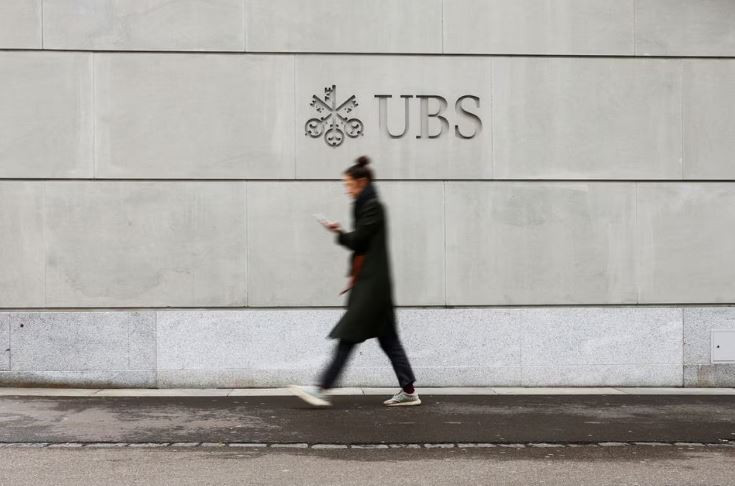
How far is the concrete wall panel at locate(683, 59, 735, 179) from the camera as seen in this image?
Result: 8766 mm

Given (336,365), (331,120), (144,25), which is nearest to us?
(336,365)

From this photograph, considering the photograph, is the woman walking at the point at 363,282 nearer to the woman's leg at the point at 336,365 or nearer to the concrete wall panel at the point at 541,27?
the woman's leg at the point at 336,365

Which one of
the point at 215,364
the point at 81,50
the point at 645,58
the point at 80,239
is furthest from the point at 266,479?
the point at 645,58

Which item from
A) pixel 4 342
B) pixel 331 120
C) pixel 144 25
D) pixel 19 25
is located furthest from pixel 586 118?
pixel 4 342

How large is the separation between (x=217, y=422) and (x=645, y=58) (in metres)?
5.64

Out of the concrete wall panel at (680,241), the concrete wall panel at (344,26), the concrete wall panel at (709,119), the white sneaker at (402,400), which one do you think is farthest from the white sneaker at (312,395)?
the concrete wall panel at (709,119)

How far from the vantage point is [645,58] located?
345 inches

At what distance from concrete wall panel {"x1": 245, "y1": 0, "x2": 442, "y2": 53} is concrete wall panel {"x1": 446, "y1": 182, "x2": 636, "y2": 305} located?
1555 mm

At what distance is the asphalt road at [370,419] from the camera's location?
6.03 metres

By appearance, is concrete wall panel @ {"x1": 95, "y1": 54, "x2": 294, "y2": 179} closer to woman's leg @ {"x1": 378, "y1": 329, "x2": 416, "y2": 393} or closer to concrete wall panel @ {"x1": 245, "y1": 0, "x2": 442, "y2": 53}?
concrete wall panel @ {"x1": 245, "y1": 0, "x2": 442, "y2": 53}

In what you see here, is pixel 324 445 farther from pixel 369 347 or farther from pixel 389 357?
pixel 369 347

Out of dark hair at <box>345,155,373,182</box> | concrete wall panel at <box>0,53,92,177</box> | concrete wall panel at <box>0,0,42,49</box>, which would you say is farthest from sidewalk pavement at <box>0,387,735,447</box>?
concrete wall panel at <box>0,0,42,49</box>

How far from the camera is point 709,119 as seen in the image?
8.79 metres

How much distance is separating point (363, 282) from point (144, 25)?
3.69 metres
